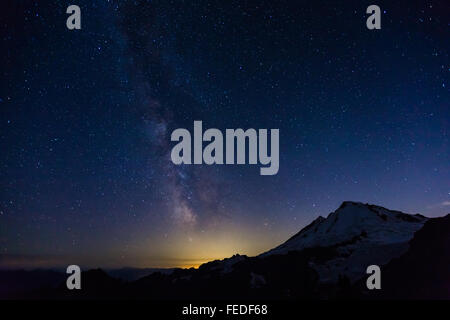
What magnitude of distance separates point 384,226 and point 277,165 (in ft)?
460

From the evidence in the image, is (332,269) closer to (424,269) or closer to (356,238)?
(356,238)

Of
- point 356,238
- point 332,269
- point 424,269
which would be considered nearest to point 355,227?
point 356,238

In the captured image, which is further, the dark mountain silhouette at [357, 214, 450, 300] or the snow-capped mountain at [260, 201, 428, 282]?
the snow-capped mountain at [260, 201, 428, 282]

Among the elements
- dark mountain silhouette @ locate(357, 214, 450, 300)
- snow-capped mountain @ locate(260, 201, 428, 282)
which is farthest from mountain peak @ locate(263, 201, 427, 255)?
dark mountain silhouette @ locate(357, 214, 450, 300)

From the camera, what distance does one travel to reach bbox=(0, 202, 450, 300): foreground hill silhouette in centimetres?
6450

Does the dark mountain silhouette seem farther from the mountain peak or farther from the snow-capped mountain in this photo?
the mountain peak

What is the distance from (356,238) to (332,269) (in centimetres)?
3467

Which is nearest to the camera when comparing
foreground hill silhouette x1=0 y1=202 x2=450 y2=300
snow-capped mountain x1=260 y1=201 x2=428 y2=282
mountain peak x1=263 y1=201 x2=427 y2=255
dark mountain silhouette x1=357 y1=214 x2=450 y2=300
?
dark mountain silhouette x1=357 y1=214 x2=450 y2=300

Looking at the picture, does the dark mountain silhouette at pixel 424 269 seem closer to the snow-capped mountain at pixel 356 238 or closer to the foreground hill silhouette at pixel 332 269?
the foreground hill silhouette at pixel 332 269

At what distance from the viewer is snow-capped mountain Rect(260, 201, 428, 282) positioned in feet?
323

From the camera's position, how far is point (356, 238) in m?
128

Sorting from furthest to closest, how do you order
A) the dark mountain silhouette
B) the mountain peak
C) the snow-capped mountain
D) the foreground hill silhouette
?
the mountain peak
the snow-capped mountain
the foreground hill silhouette
the dark mountain silhouette
